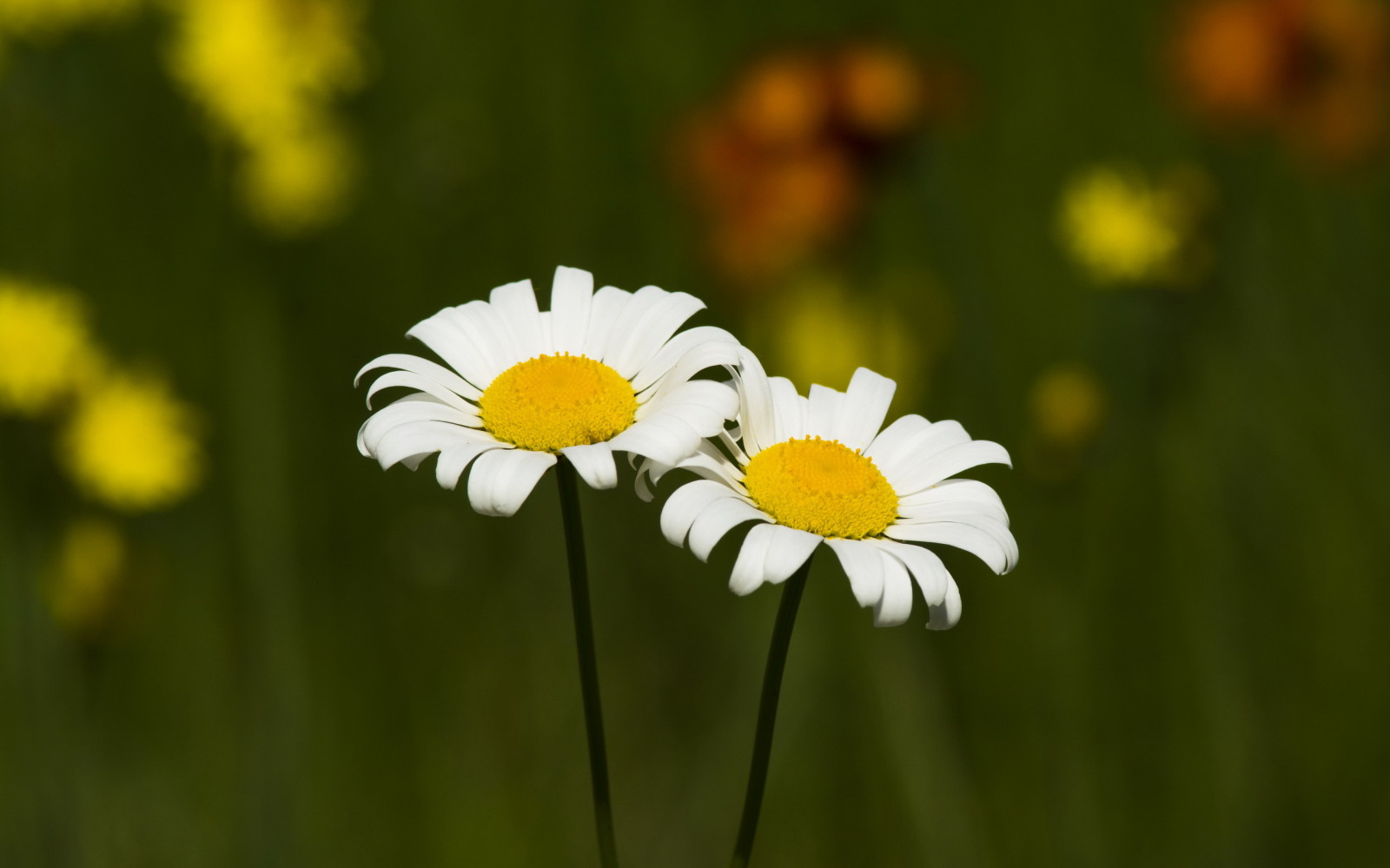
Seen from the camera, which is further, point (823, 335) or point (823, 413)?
point (823, 335)

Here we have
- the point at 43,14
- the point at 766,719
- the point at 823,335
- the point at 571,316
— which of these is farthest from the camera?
the point at 823,335

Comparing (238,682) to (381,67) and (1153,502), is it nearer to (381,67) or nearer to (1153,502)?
(381,67)

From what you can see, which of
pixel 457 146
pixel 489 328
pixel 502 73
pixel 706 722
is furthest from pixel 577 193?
pixel 489 328

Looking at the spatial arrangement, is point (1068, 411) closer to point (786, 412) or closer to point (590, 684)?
point (786, 412)

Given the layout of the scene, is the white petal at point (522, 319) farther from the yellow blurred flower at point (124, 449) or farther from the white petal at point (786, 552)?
the yellow blurred flower at point (124, 449)

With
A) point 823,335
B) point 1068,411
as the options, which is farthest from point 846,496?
point 823,335

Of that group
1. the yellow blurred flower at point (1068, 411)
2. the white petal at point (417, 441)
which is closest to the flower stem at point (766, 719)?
the white petal at point (417, 441)

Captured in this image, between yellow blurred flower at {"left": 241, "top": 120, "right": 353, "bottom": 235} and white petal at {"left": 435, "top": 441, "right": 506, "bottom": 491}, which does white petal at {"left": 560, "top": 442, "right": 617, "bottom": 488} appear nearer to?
white petal at {"left": 435, "top": 441, "right": 506, "bottom": 491}
